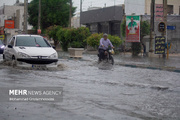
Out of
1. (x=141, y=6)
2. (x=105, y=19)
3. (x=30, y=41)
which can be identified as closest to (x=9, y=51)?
(x=30, y=41)

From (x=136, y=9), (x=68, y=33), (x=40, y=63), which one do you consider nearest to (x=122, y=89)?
(x=40, y=63)

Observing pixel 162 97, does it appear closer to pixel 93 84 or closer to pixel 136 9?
pixel 93 84

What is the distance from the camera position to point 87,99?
7125mm

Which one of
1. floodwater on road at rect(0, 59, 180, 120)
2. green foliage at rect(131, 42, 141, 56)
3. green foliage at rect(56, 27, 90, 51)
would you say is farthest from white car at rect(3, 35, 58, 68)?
green foliage at rect(56, 27, 90, 51)

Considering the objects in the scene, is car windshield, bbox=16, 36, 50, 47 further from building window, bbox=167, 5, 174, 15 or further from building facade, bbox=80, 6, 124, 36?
building window, bbox=167, 5, 174, 15

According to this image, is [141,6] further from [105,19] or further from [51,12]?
[51,12]

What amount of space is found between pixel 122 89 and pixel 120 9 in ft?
126

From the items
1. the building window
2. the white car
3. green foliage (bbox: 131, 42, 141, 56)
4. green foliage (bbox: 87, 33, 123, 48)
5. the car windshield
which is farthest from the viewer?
the building window

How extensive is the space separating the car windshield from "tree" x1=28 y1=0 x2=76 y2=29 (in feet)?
197

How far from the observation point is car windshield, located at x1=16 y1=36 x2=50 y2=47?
575 inches

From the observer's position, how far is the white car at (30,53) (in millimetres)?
13211

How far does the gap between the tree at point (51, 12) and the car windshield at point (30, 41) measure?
2361 inches

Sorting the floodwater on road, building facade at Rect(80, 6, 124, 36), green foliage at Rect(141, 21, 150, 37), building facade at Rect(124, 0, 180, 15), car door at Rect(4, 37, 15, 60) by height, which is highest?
building facade at Rect(124, 0, 180, 15)

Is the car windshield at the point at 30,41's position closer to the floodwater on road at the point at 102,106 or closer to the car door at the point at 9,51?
the car door at the point at 9,51
